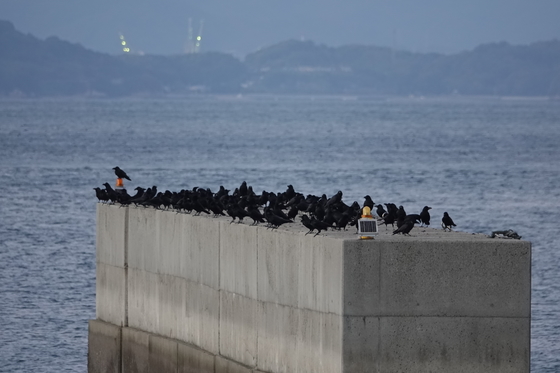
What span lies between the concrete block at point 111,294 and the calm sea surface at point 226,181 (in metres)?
3.26

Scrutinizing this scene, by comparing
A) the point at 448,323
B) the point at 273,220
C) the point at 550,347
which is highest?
the point at 273,220

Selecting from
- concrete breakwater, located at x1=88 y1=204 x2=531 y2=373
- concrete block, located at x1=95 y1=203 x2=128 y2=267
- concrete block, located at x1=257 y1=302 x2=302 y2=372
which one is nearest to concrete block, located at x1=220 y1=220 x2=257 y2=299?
concrete breakwater, located at x1=88 y1=204 x2=531 y2=373

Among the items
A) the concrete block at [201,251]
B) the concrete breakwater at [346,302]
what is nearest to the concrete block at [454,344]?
the concrete breakwater at [346,302]

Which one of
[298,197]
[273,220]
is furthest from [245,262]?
[298,197]

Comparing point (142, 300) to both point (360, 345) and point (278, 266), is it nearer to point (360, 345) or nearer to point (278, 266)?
point (278, 266)

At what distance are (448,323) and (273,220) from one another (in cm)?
250

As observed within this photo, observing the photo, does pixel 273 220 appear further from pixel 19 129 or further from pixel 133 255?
pixel 19 129

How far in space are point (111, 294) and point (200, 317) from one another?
2.44 m

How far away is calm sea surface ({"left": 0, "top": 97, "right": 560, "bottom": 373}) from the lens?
23.7m

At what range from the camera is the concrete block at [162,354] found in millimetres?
14695

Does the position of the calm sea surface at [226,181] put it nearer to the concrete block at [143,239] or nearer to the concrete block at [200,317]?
the concrete block at [143,239]

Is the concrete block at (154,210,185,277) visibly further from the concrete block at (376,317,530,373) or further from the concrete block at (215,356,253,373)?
the concrete block at (376,317,530,373)

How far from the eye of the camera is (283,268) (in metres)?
12.7

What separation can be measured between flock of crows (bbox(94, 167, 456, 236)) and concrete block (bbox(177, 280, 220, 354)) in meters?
0.90
